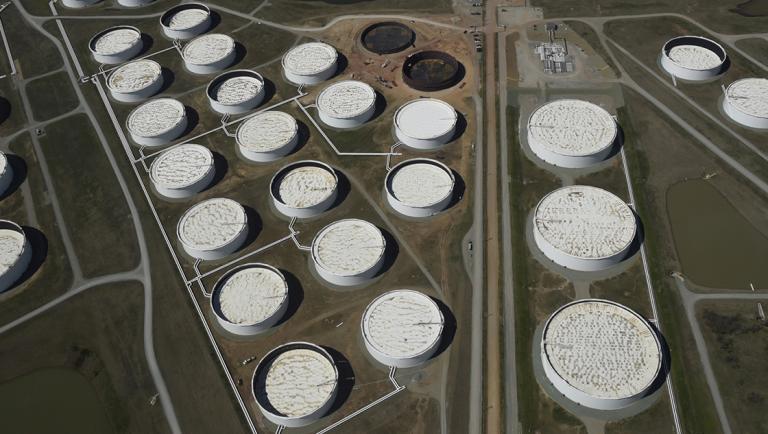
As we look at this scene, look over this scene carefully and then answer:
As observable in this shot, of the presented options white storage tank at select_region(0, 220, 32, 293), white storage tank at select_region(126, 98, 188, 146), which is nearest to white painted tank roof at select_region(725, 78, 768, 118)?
white storage tank at select_region(126, 98, 188, 146)

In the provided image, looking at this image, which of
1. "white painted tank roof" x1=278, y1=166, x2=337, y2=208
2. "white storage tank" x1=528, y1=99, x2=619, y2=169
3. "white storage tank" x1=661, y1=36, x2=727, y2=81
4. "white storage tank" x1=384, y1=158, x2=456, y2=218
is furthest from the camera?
"white storage tank" x1=661, y1=36, x2=727, y2=81

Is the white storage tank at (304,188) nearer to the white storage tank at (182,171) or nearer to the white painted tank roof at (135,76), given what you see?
the white storage tank at (182,171)

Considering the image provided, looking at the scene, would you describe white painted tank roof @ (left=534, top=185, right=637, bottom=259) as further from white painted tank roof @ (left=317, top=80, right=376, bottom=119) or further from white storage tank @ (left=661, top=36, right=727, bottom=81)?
white storage tank @ (left=661, top=36, right=727, bottom=81)

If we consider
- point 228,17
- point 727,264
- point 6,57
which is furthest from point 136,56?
point 727,264

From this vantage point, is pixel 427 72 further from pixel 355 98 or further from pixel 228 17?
pixel 228 17

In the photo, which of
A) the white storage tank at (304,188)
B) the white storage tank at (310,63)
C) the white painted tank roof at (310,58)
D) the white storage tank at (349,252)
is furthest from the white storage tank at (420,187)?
the white painted tank roof at (310,58)
